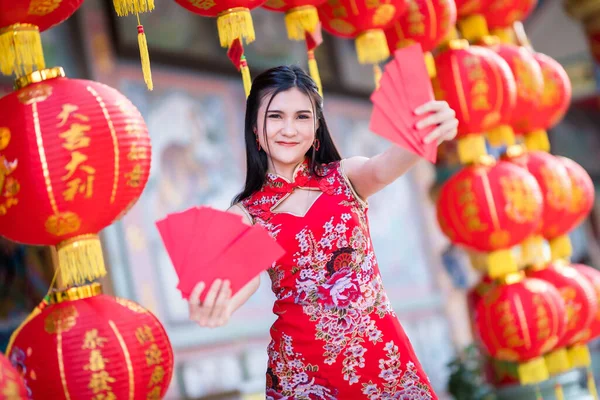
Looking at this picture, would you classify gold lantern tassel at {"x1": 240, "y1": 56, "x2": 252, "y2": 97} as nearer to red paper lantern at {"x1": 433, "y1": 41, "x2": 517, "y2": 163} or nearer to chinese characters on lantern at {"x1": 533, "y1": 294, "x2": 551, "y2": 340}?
red paper lantern at {"x1": 433, "y1": 41, "x2": 517, "y2": 163}

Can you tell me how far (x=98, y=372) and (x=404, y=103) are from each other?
0.82 metres

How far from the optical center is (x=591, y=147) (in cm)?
884

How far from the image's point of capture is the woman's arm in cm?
166

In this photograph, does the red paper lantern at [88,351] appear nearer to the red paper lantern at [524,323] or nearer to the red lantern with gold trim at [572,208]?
the red paper lantern at [524,323]

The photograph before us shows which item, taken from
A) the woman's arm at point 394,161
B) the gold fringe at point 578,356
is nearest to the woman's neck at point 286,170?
the woman's arm at point 394,161

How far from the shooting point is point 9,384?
1400 mm

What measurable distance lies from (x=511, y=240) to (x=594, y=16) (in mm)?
3065

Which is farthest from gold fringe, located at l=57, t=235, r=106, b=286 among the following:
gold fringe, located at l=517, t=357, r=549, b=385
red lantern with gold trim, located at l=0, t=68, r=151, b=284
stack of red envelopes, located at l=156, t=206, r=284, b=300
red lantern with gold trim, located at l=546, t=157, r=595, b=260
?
red lantern with gold trim, located at l=546, t=157, r=595, b=260

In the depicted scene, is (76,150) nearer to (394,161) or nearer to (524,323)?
(394,161)

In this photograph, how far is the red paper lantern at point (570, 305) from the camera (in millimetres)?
3074

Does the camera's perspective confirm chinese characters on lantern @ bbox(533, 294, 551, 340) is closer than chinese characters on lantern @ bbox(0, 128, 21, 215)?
No

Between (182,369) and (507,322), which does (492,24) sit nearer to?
(507,322)

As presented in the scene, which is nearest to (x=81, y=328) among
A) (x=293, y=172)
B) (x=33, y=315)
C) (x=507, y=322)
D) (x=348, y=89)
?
(x=33, y=315)

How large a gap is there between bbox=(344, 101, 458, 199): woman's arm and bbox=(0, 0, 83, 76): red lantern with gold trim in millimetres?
747
